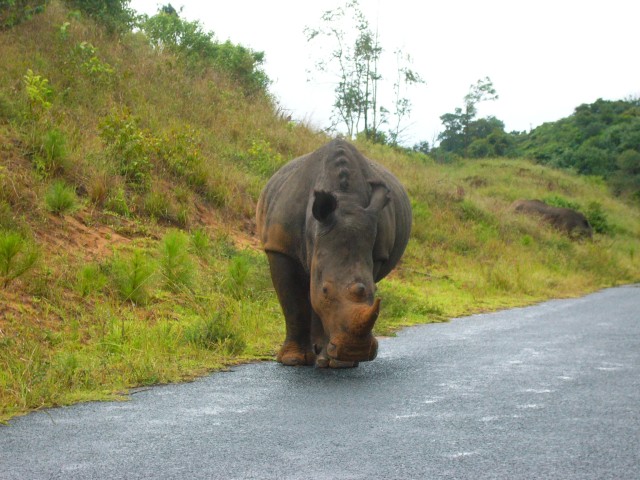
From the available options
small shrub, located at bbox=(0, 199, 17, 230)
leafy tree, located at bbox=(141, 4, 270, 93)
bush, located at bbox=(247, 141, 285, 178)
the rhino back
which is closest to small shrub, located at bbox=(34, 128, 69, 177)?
small shrub, located at bbox=(0, 199, 17, 230)

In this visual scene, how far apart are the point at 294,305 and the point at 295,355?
0.43 metres

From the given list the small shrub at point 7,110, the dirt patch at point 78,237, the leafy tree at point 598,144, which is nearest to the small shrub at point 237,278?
the dirt patch at point 78,237

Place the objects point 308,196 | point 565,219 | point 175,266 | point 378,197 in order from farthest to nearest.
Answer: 1. point 565,219
2. point 175,266
3. point 308,196
4. point 378,197

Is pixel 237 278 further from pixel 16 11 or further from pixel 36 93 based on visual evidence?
pixel 16 11

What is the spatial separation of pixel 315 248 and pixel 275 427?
1.91m

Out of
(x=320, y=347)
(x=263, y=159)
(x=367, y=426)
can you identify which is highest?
(x=263, y=159)

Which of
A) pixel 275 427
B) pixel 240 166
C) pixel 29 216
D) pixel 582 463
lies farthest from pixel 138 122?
pixel 582 463

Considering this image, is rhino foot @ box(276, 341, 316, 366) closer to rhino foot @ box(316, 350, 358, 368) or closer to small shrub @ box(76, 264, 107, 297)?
rhino foot @ box(316, 350, 358, 368)

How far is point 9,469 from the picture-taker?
445 centimetres

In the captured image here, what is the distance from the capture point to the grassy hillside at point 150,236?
8.01 m

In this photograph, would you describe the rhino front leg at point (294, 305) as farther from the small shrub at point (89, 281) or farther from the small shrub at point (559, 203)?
the small shrub at point (559, 203)

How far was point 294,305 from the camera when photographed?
25.5 ft

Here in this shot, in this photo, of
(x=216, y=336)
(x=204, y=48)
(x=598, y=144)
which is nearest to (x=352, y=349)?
(x=216, y=336)

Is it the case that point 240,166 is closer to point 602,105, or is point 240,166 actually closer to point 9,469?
point 9,469
